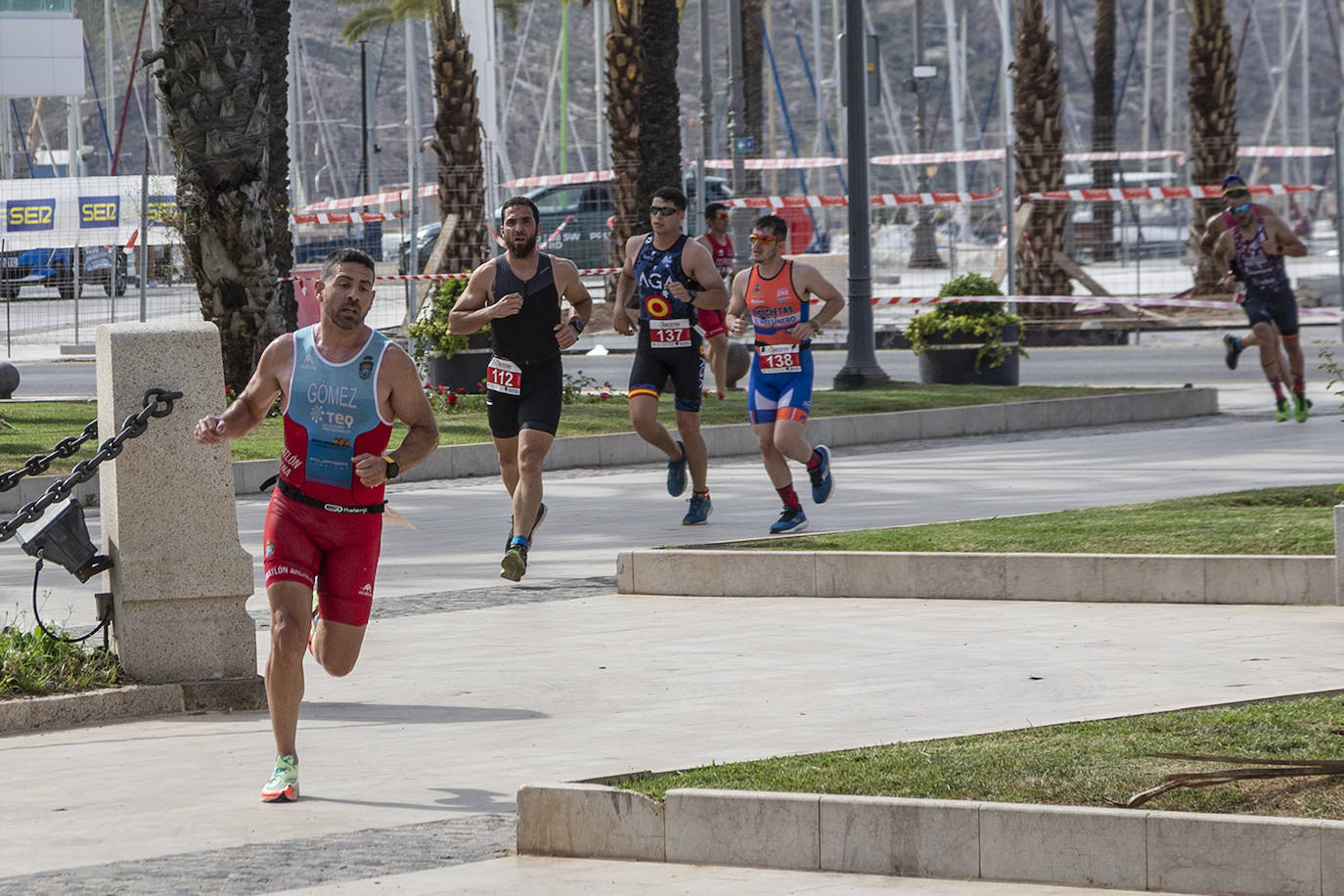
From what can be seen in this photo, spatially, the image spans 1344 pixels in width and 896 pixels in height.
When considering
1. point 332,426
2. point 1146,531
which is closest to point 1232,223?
point 1146,531

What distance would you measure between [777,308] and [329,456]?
5.85m

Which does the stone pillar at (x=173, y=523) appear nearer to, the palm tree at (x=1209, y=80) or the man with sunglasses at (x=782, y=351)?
the man with sunglasses at (x=782, y=351)

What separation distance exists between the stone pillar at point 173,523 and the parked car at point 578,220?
24.7 m

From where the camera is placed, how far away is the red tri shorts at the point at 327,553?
6.50 meters

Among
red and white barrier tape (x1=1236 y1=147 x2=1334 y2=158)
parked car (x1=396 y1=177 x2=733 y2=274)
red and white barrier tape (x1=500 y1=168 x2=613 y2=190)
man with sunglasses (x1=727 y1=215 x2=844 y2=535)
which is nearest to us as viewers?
man with sunglasses (x1=727 y1=215 x2=844 y2=535)

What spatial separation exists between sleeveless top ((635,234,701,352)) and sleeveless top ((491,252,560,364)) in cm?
133

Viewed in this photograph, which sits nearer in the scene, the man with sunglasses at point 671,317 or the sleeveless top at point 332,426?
the sleeveless top at point 332,426

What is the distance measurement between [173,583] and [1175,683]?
11.9 ft

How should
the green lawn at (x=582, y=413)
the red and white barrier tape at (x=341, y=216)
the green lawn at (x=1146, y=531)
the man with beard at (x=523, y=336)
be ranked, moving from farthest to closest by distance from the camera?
the red and white barrier tape at (x=341, y=216) < the green lawn at (x=582, y=413) < the man with beard at (x=523, y=336) < the green lawn at (x=1146, y=531)

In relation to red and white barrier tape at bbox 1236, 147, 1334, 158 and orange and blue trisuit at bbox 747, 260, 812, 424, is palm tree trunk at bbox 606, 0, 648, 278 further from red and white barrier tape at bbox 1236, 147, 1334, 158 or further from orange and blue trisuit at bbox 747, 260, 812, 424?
orange and blue trisuit at bbox 747, 260, 812, 424

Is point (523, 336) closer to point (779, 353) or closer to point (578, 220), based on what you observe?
point (779, 353)

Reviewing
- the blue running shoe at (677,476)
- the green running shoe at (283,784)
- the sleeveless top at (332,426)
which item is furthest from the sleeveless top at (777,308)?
the green running shoe at (283,784)

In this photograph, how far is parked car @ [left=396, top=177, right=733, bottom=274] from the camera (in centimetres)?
3494

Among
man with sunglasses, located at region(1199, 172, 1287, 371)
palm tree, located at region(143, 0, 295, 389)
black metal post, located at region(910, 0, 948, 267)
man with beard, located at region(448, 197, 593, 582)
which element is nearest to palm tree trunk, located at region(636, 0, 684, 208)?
palm tree, located at region(143, 0, 295, 389)
